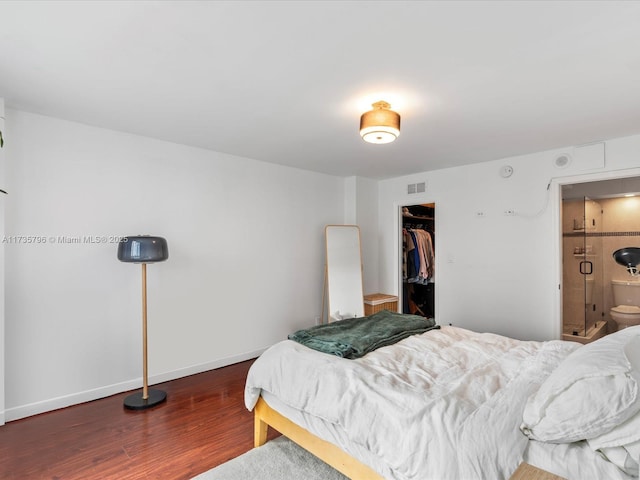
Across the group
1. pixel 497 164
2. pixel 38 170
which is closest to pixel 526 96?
pixel 497 164

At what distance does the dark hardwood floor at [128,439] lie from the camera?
6.72ft

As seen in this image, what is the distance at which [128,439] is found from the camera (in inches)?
92.8

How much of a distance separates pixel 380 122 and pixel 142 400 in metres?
2.93

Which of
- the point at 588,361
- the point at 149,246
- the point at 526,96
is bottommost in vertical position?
the point at 588,361

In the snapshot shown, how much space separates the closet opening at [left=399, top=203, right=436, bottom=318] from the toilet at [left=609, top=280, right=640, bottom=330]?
7.19 feet

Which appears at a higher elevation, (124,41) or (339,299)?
(124,41)

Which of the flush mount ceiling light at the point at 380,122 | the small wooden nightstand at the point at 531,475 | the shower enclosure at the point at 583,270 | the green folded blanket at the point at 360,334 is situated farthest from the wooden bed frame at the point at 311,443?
the shower enclosure at the point at 583,270

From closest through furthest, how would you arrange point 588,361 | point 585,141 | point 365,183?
point 588,361 < point 585,141 < point 365,183

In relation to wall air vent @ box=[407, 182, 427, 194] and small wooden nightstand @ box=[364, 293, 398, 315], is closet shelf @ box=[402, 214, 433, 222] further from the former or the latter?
small wooden nightstand @ box=[364, 293, 398, 315]

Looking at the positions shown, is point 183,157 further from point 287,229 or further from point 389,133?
point 389,133

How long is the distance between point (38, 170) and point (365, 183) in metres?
3.72

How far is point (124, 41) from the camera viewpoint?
5.68ft

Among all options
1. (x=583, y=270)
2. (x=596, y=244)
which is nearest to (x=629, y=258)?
(x=596, y=244)

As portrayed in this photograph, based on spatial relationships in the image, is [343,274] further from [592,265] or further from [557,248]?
[592,265]
